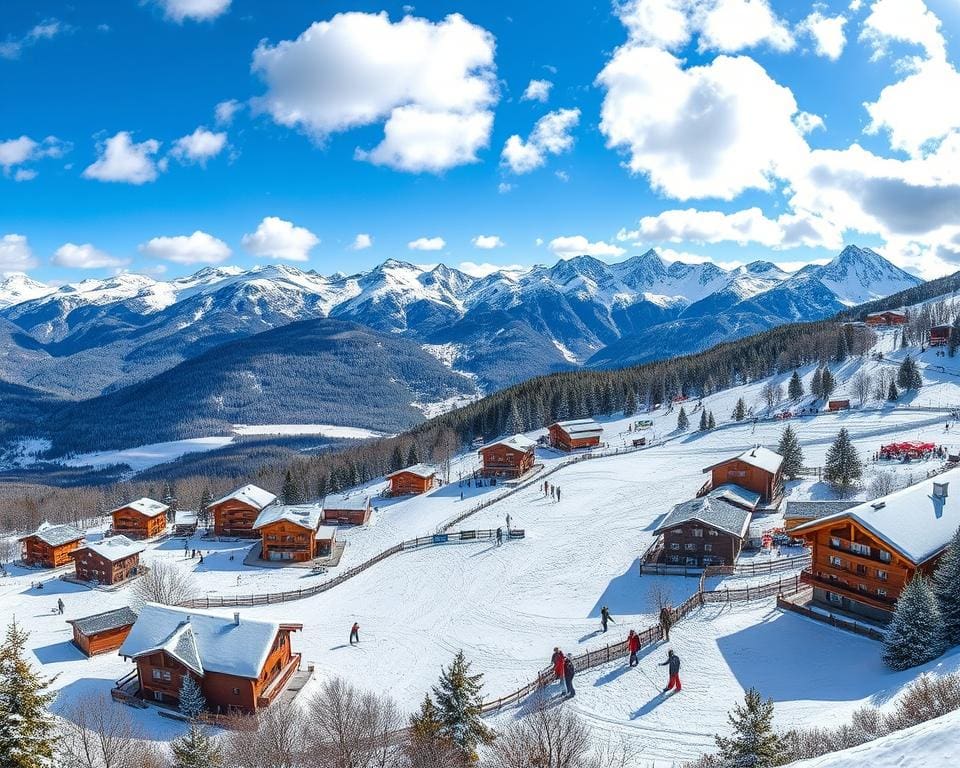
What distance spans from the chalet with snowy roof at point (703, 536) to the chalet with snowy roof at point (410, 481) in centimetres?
4278

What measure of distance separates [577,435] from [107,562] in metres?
61.9

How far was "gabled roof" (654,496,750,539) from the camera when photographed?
40.8m

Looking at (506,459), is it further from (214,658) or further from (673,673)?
(673,673)

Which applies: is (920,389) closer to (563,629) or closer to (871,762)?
(563,629)

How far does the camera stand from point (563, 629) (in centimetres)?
3488

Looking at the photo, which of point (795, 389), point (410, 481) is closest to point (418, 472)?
point (410, 481)

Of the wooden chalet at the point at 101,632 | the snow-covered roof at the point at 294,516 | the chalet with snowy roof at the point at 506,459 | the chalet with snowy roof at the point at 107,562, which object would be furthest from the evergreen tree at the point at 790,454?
the chalet with snowy roof at the point at 107,562

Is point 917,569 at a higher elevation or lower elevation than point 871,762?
lower

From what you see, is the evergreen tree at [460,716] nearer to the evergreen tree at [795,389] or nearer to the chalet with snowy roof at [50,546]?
the chalet with snowy roof at [50,546]

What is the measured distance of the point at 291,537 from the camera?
61250mm

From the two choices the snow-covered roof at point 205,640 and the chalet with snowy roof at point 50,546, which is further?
the chalet with snowy roof at point 50,546

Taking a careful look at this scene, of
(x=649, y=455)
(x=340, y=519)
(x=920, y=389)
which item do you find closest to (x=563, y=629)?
(x=340, y=519)

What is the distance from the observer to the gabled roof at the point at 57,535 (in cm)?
6731

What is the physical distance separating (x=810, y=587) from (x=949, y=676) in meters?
15.0
